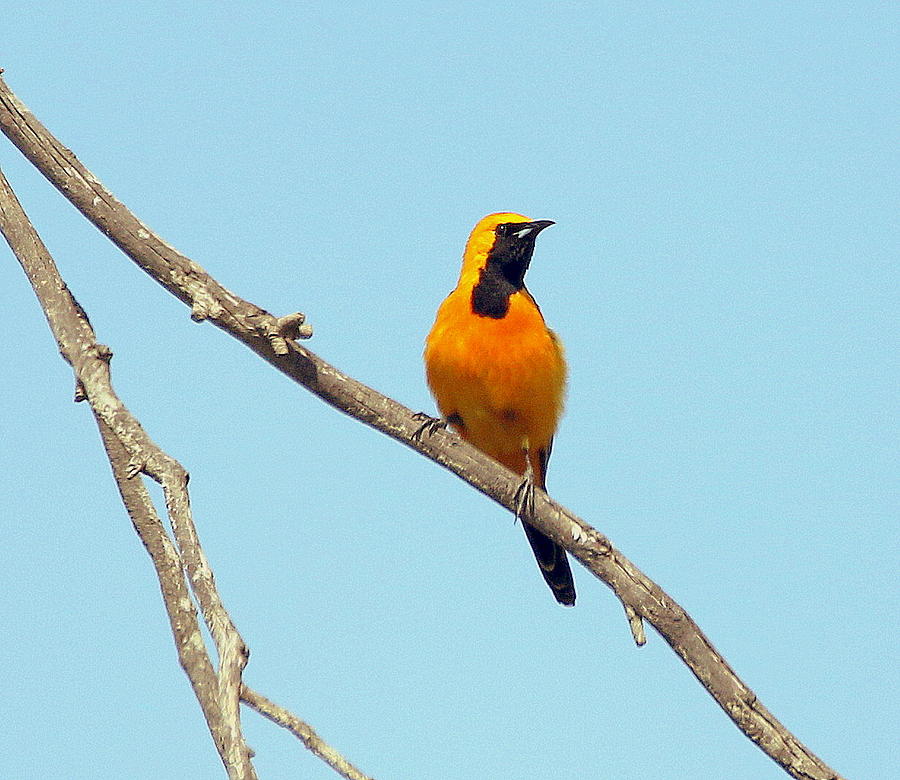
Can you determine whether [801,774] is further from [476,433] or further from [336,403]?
[476,433]

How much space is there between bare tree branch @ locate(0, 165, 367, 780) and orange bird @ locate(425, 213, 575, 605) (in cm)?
360

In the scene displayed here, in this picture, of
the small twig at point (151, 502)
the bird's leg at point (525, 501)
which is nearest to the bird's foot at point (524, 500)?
the bird's leg at point (525, 501)

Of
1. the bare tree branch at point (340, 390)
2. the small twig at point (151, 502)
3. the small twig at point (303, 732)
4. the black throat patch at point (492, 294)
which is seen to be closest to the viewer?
the small twig at point (151, 502)

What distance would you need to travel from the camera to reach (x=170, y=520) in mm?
4617

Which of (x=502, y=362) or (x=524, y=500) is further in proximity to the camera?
(x=502, y=362)

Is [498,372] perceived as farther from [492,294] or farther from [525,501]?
[525,501]

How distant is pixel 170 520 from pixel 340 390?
1537mm

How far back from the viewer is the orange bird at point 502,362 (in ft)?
28.0

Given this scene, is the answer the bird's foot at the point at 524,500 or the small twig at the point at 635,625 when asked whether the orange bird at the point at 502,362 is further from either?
the small twig at the point at 635,625

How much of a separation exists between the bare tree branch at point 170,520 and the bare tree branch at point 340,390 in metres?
0.36

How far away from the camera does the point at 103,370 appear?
16.9ft

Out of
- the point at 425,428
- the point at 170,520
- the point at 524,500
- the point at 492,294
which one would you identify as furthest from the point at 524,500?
the point at 492,294

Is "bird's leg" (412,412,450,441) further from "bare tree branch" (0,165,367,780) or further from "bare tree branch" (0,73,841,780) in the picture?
"bare tree branch" (0,165,367,780)

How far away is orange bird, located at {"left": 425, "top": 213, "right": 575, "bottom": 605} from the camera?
8531 mm
